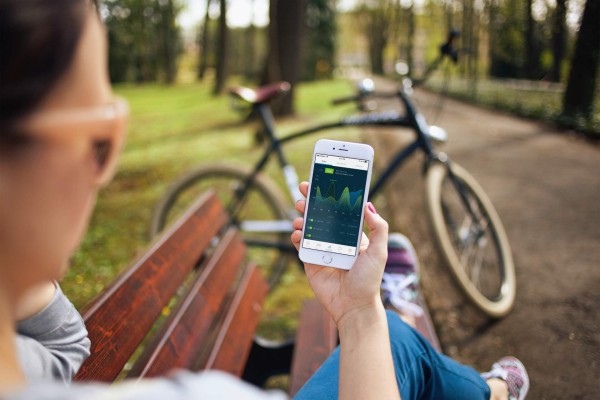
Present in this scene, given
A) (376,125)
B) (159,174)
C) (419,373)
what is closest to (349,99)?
(376,125)

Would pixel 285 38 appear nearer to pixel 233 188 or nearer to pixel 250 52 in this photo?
pixel 233 188

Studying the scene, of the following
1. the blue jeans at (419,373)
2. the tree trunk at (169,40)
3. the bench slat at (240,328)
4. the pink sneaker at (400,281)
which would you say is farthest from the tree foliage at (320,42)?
the blue jeans at (419,373)

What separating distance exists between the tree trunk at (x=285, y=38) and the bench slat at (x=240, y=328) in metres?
8.27

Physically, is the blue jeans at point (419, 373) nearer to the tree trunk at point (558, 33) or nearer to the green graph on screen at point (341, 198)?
the green graph on screen at point (341, 198)

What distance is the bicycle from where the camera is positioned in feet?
9.75

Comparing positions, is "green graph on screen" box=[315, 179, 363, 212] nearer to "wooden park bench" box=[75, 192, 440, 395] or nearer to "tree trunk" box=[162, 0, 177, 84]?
"wooden park bench" box=[75, 192, 440, 395]

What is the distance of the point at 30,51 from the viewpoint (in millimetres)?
583

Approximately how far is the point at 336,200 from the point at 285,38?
8.91 meters

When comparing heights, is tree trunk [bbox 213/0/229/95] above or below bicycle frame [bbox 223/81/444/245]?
above

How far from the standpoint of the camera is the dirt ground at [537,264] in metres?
2.60

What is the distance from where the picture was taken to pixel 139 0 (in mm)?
35250

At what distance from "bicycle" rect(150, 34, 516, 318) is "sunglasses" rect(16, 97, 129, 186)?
7.77ft

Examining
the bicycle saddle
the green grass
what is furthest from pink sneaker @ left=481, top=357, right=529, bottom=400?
the bicycle saddle

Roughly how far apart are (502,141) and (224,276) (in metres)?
8.04
